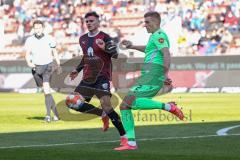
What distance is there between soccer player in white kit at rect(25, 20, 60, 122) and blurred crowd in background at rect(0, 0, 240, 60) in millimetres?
16658

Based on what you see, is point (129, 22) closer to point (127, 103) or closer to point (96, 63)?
point (96, 63)

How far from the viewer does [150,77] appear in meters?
13.1

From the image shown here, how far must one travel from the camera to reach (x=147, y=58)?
1272 centimetres

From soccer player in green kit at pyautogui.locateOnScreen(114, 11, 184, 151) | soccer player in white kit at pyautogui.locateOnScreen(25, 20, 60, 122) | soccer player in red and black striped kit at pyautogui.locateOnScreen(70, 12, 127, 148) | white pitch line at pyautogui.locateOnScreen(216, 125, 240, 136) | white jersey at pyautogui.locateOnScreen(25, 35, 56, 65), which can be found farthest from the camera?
white jersey at pyautogui.locateOnScreen(25, 35, 56, 65)

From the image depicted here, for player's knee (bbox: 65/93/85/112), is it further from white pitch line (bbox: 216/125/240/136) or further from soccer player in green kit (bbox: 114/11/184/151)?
white pitch line (bbox: 216/125/240/136)

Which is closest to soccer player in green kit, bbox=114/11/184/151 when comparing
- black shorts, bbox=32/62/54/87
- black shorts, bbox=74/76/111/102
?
black shorts, bbox=74/76/111/102

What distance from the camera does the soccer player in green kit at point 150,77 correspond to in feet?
40.8

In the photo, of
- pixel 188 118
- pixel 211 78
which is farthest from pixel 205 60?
pixel 188 118

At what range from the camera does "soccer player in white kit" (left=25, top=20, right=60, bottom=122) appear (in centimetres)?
1931

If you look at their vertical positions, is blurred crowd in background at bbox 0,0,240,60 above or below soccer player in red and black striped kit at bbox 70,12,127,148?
below

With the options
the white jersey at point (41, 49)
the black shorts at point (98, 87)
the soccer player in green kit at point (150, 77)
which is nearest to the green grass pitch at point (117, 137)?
the soccer player in green kit at point (150, 77)

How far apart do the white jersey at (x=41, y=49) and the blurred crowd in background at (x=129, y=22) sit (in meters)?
16.6

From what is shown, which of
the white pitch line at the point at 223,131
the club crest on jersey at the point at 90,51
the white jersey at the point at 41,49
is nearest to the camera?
the club crest on jersey at the point at 90,51

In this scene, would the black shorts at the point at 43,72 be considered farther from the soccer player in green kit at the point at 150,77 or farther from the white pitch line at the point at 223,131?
the soccer player in green kit at the point at 150,77
